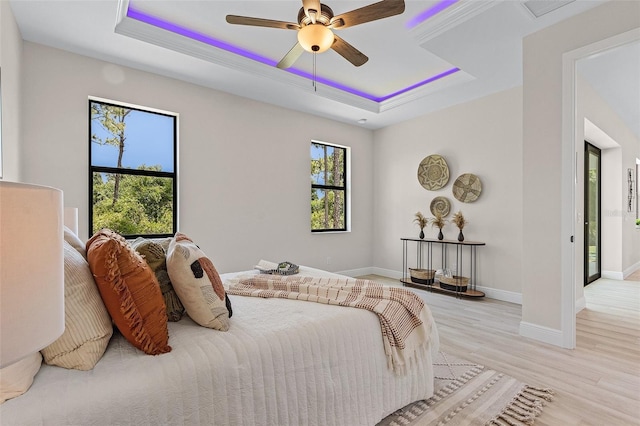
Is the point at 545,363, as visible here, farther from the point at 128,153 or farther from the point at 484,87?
the point at 128,153

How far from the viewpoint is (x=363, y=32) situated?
3.12 metres

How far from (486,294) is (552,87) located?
104 inches

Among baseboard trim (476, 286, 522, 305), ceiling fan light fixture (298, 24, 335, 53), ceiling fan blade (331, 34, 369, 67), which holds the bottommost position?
baseboard trim (476, 286, 522, 305)

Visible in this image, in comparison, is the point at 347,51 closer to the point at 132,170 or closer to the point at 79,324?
the point at 79,324

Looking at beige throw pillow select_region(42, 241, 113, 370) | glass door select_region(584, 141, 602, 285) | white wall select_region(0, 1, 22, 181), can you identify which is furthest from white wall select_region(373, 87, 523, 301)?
white wall select_region(0, 1, 22, 181)

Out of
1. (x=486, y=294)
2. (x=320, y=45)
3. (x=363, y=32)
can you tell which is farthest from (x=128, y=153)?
(x=486, y=294)

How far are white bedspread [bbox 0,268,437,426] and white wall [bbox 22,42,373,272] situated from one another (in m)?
2.41

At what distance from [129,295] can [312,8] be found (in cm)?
196

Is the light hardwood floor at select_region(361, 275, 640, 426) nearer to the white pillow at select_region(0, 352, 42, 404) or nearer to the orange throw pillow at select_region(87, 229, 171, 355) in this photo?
the orange throw pillow at select_region(87, 229, 171, 355)

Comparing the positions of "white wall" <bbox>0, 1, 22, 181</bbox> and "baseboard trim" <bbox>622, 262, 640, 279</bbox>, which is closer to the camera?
"white wall" <bbox>0, 1, 22, 181</bbox>

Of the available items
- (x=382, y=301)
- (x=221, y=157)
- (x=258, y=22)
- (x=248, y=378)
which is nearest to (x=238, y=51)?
(x=221, y=157)

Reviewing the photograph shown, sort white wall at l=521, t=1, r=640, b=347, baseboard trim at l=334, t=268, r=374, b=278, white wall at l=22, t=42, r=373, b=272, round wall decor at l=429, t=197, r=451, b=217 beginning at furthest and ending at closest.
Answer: baseboard trim at l=334, t=268, r=374, b=278 < round wall decor at l=429, t=197, r=451, b=217 < white wall at l=22, t=42, r=373, b=272 < white wall at l=521, t=1, r=640, b=347

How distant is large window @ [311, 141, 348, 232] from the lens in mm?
5309

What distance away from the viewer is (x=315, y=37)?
2.24 metres
